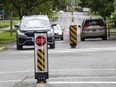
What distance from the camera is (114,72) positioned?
14570 millimetres

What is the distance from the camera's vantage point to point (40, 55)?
40.8 ft

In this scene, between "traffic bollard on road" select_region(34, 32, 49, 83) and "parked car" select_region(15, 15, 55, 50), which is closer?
"traffic bollard on road" select_region(34, 32, 49, 83)

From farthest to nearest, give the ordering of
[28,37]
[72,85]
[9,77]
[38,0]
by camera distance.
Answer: [38,0], [28,37], [9,77], [72,85]

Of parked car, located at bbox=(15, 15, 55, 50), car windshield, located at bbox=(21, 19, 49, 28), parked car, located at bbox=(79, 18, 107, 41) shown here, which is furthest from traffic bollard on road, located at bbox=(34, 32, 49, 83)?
parked car, located at bbox=(79, 18, 107, 41)

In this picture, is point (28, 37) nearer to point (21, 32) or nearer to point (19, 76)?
point (21, 32)

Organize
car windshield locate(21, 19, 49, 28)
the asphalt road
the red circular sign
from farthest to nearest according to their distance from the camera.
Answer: car windshield locate(21, 19, 49, 28), the red circular sign, the asphalt road

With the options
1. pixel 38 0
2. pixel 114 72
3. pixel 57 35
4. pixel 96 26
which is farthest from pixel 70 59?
pixel 38 0

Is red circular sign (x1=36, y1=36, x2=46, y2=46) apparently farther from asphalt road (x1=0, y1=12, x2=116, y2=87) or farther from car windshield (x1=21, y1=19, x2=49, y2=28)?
car windshield (x1=21, y1=19, x2=49, y2=28)

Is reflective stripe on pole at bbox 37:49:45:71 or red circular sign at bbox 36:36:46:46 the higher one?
red circular sign at bbox 36:36:46:46

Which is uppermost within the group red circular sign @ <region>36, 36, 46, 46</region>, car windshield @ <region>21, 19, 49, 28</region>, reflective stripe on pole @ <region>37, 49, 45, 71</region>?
car windshield @ <region>21, 19, 49, 28</region>

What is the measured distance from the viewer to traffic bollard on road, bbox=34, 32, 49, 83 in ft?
40.8

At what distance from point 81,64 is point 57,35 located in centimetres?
2413

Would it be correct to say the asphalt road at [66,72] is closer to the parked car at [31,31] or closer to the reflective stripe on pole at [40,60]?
the reflective stripe on pole at [40,60]

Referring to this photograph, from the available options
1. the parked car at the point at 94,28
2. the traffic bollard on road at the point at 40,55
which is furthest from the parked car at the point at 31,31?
the traffic bollard on road at the point at 40,55
